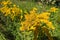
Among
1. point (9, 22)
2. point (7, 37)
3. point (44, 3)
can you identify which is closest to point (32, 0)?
point (44, 3)

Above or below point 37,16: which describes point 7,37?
below

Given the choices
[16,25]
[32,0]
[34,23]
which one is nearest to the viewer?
[34,23]

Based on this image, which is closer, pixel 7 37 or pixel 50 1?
pixel 7 37

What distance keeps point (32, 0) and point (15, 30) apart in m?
2.26

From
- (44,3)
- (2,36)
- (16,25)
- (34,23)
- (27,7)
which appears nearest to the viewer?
(34,23)

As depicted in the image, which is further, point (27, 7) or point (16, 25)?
point (27, 7)

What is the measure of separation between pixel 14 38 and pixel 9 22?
2.00 feet

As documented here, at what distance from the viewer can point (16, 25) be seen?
5.29m

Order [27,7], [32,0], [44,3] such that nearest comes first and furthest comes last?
[27,7], [44,3], [32,0]

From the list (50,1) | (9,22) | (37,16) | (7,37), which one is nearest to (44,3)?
(50,1)

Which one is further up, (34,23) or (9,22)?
(34,23)

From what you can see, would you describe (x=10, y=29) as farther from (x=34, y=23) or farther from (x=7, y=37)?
(x=34, y=23)

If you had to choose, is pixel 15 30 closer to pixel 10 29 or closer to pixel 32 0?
pixel 10 29

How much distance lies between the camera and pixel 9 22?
18.0ft
